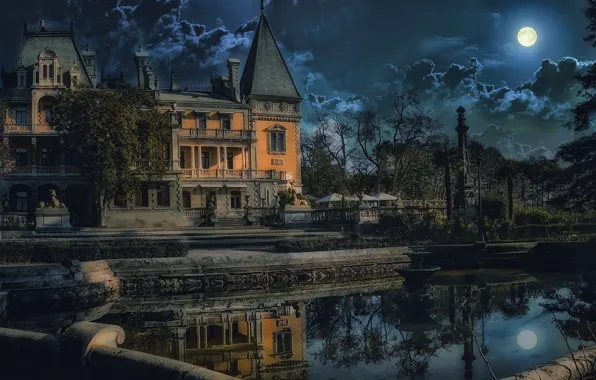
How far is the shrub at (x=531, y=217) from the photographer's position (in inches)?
1380

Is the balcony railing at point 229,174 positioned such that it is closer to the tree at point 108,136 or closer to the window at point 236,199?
the window at point 236,199

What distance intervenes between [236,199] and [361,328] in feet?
131

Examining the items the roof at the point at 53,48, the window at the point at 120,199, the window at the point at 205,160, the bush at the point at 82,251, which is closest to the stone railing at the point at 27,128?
the roof at the point at 53,48

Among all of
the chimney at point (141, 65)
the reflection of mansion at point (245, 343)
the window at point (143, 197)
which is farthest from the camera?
the chimney at point (141, 65)

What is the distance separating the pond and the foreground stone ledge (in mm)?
1352

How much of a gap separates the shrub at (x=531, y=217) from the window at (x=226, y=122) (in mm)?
30529

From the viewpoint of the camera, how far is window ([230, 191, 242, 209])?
5372 centimetres

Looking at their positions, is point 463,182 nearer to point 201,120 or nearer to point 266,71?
point 201,120

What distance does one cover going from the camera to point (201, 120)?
5634cm

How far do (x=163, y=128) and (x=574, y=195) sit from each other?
28.6 metres

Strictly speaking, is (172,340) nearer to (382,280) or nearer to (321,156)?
(382,280)

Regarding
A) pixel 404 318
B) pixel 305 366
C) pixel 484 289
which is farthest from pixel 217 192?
pixel 305 366

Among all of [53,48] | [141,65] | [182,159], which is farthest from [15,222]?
[141,65]

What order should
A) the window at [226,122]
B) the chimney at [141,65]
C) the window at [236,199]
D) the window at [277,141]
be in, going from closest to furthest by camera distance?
1. the window at [236,199]
2. the window at [226,122]
3. the chimney at [141,65]
4. the window at [277,141]
